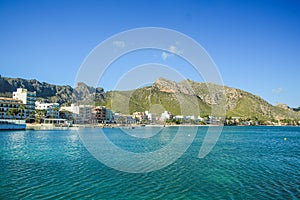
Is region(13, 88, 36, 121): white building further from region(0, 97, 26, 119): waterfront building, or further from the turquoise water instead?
the turquoise water

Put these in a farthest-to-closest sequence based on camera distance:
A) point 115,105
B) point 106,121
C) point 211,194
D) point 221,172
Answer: point 115,105 < point 106,121 < point 221,172 < point 211,194

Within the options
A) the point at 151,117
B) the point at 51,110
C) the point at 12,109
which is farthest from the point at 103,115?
the point at 12,109

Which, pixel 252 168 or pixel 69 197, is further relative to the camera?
pixel 252 168

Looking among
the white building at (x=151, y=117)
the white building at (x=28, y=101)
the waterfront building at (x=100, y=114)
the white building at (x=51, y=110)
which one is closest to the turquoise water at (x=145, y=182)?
the white building at (x=28, y=101)

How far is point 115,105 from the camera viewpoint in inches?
6688

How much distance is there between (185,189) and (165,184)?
135 cm

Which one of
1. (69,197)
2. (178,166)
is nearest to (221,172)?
(178,166)

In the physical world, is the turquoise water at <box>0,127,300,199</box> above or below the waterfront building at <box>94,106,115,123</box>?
below

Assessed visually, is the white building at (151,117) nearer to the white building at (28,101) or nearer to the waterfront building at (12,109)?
the white building at (28,101)

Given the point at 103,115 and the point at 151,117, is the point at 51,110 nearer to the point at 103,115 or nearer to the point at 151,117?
the point at 103,115

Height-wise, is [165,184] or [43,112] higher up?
[43,112]

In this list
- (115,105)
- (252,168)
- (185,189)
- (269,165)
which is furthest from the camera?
(115,105)

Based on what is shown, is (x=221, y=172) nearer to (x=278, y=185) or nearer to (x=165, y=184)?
(x=278, y=185)

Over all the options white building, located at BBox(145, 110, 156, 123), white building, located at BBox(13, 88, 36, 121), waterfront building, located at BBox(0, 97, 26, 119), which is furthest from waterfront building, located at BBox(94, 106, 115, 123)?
waterfront building, located at BBox(0, 97, 26, 119)
